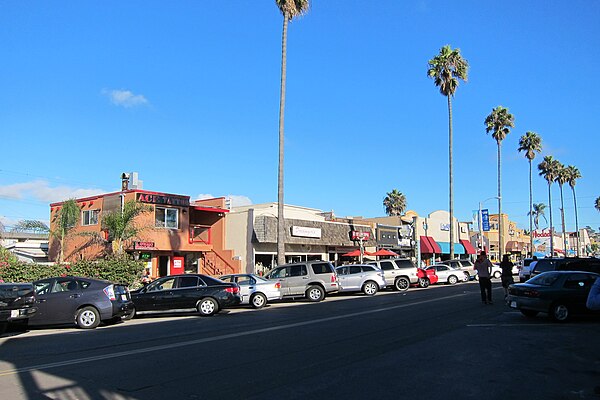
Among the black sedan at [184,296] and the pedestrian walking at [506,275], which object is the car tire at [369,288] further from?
the black sedan at [184,296]

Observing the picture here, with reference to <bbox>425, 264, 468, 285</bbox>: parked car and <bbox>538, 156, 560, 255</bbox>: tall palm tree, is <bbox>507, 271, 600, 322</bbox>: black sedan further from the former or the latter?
<bbox>538, 156, 560, 255</bbox>: tall palm tree

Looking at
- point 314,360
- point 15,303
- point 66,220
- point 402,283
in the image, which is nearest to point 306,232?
point 402,283

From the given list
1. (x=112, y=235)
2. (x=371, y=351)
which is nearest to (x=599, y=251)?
(x=112, y=235)

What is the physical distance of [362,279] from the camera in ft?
85.9

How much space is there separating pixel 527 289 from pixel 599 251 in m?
156

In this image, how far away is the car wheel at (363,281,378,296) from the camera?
26078 millimetres

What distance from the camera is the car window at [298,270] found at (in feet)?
76.2

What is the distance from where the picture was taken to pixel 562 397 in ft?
22.3

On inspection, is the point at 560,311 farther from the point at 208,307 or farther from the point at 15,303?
the point at 15,303

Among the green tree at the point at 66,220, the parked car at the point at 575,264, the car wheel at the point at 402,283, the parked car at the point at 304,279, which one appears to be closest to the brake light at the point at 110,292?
the parked car at the point at 304,279

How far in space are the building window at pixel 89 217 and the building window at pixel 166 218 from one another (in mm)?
4606

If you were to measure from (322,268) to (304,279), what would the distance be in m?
1.09

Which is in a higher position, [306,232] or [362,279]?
[306,232]

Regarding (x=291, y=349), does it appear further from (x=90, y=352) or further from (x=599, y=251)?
(x=599, y=251)
